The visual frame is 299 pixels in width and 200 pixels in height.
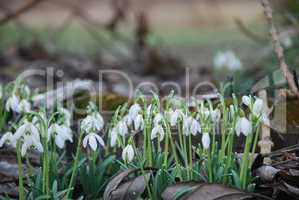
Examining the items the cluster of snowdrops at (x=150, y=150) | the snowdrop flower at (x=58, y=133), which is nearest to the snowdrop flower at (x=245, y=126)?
the cluster of snowdrops at (x=150, y=150)

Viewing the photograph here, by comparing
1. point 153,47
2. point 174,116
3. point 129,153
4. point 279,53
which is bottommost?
point 129,153

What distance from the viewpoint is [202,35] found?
9891mm

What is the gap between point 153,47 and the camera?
616 cm

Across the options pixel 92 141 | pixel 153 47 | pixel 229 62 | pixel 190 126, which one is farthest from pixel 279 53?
pixel 153 47

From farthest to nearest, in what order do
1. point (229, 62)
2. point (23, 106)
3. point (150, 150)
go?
point (229, 62) → point (23, 106) → point (150, 150)

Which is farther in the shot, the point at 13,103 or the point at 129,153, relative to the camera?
the point at 13,103

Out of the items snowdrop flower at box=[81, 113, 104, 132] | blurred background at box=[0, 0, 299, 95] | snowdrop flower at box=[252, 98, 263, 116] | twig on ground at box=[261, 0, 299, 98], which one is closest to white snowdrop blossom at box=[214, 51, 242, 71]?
blurred background at box=[0, 0, 299, 95]

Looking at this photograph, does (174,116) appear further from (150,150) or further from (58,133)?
(58,133)

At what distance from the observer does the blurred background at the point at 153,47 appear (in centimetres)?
468

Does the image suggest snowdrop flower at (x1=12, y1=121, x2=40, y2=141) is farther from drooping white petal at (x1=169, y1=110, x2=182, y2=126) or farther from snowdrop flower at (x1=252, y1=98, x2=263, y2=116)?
snowdrop flower at (x1=252, y1=98, x2=263, y2=116)

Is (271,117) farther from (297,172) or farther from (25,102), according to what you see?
(25,102)

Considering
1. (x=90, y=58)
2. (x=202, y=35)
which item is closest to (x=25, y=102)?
(x=90, y=58)

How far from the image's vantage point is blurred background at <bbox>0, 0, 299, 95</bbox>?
15.3 feet

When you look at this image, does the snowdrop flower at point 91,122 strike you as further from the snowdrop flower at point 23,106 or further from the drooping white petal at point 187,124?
the snowdrop flower at point 23,106
